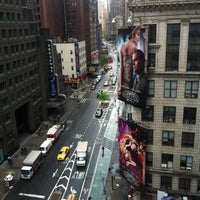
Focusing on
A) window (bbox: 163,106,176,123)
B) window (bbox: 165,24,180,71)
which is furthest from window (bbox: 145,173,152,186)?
window (bbox: 165,24,180,71)

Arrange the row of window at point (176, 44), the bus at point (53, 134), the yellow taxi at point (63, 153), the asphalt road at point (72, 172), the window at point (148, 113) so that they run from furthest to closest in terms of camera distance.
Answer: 1. the bus at point (53, 134)
2. the yellow taxi at point (63, 153)
3. the asphalt road at point (72, 172)
4. the window at point (148, 113)
5. the row of window at point (176, 44)

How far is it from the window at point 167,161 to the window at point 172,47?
44.8 ft

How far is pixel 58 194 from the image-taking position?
4903cm

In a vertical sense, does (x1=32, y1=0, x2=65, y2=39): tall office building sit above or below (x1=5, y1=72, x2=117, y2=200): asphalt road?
above

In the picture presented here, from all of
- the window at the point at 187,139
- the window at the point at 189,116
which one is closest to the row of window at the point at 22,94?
the window at the point at 187,139

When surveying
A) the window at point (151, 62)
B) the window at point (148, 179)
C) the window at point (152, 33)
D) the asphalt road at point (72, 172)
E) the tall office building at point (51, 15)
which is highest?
the tall office building at point (51, 15)

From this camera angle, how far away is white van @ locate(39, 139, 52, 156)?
63484 millimetres

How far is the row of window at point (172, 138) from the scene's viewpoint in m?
40.3

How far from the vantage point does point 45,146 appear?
64062mm

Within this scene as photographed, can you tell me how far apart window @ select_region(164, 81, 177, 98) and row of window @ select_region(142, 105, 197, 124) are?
6.13 feet

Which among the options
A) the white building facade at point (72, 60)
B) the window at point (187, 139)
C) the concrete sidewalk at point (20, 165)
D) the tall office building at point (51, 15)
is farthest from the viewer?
the tall office building at point (51, 15)

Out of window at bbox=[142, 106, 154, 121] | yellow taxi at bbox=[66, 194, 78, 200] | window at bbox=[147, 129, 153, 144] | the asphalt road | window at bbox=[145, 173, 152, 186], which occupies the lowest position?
the asphalt road

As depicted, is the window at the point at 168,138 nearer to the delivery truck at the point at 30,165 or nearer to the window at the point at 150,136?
the window at the point at 150,136

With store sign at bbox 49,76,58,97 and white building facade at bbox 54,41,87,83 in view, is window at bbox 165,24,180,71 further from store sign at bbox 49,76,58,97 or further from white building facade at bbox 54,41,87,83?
white building facade at bbox 54,41,87,83
